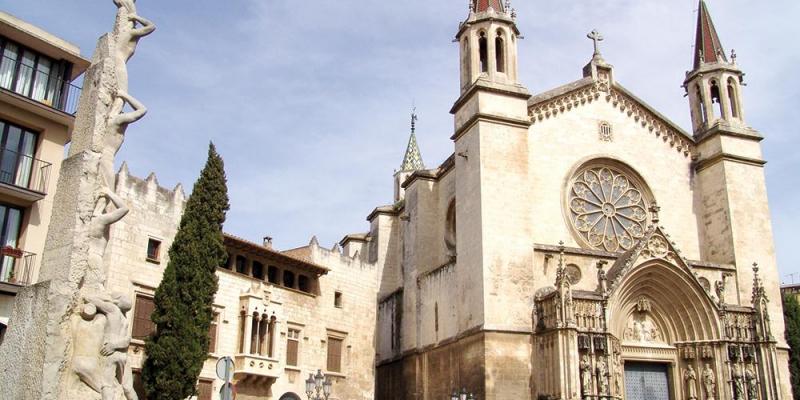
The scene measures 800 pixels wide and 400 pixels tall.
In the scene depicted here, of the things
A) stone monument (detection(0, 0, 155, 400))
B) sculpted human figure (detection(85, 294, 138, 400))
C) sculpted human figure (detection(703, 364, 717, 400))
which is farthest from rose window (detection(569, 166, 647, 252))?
sculpted human figure (detection(85, 294, 138, 400))

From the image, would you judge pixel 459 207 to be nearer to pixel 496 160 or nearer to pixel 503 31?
pixel 496 160

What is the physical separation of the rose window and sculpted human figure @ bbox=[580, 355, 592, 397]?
5.76m

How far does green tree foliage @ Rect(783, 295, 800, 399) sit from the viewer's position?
29203 mm

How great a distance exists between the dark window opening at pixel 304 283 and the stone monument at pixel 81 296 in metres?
17.8

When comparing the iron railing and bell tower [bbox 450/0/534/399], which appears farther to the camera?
bell tower [bbox 450/0/534/399]

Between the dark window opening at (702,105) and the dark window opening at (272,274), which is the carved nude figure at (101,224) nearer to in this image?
the dark window opening at (272,274)

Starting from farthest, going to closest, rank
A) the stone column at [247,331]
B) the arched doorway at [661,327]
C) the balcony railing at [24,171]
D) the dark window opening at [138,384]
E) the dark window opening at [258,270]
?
the dark window opening at [258,270], the stone column at [247,331], the arched doorway at [661,327], the dark window opening at [138,384], the balcony railing at [24,171]

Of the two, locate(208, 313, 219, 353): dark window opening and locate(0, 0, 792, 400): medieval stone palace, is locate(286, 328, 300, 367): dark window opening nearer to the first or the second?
locate(0, 0, 792, 400): medieval stone palace

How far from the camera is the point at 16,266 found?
1864 cm

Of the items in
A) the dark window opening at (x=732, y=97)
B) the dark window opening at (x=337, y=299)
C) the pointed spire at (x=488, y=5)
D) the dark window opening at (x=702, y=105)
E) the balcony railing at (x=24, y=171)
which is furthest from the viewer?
the dark window opening at (x=702, y=105)

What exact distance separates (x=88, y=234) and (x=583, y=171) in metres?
20.9

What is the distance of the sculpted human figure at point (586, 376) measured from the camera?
2219 cm

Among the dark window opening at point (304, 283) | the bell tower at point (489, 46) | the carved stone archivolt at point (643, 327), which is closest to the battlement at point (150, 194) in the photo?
the dark window opening at point (304, 283)

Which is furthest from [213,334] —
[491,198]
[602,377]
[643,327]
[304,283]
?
[643,327]
